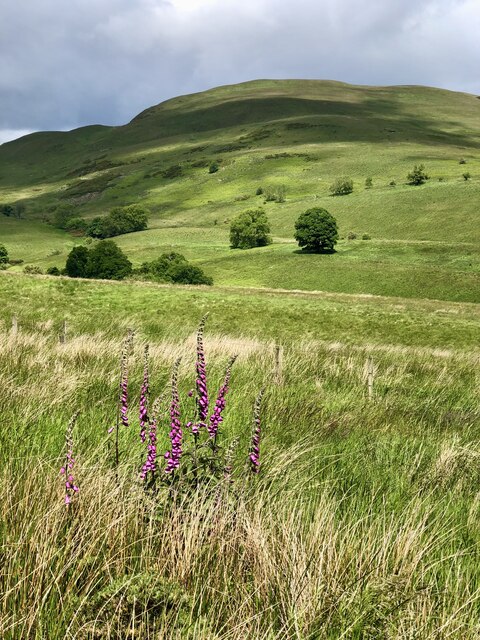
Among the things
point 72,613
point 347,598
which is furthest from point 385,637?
point 72,613

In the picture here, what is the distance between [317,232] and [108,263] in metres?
37.0

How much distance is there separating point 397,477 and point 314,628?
2236mm

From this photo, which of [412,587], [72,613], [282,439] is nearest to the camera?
[72,613]

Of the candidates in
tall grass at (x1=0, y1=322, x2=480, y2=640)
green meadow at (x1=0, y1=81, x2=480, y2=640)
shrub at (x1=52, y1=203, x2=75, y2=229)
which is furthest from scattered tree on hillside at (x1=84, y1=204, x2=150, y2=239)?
tall grass at (x1=0, y1=322, x2=480, y2=640)

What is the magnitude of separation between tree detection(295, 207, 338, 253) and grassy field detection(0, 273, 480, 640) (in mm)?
90432

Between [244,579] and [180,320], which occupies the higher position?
[244,579]

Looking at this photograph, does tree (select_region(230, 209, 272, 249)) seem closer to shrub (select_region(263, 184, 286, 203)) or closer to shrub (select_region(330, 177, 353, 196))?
shrub (select_region(330, 177, 353, 196))

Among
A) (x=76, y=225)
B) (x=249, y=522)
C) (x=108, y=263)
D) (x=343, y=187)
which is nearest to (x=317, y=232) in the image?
(x=108, y=263)

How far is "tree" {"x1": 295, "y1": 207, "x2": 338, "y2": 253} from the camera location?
322ft

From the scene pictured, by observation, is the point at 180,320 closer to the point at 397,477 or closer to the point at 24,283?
the point at 24,283

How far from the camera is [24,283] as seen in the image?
1682 inches

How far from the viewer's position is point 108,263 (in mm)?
81750

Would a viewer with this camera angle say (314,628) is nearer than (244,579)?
Yes

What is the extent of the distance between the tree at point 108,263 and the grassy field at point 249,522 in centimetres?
7317
